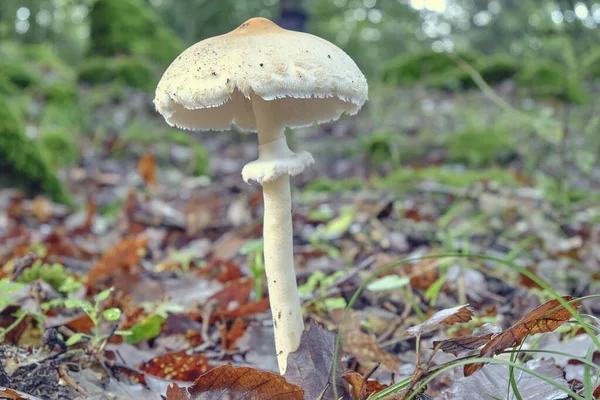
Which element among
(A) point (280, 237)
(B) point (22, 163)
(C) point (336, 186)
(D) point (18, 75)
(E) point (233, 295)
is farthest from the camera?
(D) point (18, 75)

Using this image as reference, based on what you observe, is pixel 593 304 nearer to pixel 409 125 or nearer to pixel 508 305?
pixel 508 305

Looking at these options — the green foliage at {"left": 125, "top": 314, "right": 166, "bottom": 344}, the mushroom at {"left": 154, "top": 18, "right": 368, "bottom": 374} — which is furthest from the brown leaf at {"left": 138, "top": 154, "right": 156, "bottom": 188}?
the mushroom at {"left": 154, "top": 18, "right": 368, "bottom": 374}

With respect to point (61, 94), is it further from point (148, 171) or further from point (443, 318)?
point (443, 318)

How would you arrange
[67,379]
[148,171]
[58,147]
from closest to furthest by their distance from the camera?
[67,379] → [148,171] → [58,147]

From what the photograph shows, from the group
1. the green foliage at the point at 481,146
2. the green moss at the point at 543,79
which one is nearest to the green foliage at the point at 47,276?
the green foliage at the point at 481,146

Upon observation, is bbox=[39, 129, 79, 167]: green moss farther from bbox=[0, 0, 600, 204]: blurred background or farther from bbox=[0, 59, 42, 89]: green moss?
bbox=[0, 59, 42, 89]: green moss

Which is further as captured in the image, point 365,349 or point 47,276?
point 47,276

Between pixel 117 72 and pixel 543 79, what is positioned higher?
pixel 117 72

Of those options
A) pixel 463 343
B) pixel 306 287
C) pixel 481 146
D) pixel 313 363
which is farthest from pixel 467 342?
pixel 481 146
